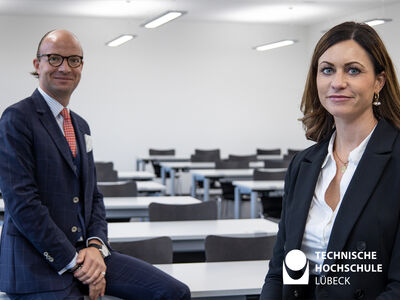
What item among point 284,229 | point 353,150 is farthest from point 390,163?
point 284,229

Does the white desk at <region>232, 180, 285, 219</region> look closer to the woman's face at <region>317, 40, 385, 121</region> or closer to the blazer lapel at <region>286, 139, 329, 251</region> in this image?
the blazer lapel at <region>286, 139, 329, 251</region>

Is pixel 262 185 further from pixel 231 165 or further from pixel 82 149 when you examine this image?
pixel 82 149

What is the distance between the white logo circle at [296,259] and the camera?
1632mm

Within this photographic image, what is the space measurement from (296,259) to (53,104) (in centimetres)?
145

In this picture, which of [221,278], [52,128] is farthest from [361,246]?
[52,128]

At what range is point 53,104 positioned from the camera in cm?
269

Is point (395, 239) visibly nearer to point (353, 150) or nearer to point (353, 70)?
point (353, 150)

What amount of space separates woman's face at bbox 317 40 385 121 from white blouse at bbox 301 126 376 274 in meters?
0.09

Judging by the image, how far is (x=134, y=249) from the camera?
2.99 meters

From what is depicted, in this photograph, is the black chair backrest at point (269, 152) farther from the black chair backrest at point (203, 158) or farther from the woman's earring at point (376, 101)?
the woman's earring at point (376, 101)

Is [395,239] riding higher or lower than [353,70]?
lower

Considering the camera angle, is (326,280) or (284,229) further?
(284,229)

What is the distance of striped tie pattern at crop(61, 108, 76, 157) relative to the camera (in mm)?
→ 2709

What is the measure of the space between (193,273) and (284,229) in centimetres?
111
